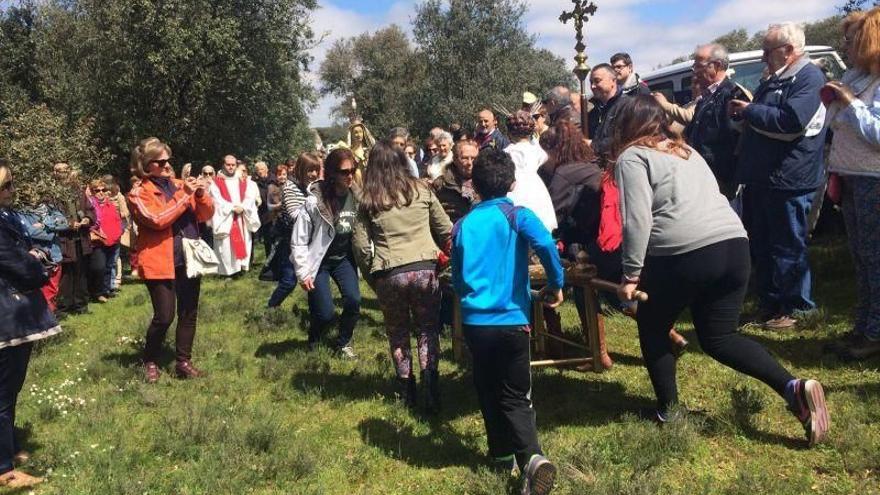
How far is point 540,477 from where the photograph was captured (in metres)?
3.17

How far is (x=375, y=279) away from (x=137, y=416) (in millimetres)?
2157

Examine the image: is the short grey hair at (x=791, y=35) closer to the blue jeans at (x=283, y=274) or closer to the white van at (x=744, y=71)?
the blue jeans at (x=283, y=274)

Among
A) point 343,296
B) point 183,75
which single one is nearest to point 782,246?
point 343,296

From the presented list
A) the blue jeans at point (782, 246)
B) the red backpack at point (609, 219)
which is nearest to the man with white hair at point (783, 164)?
the blue jeans at point (782, 246)

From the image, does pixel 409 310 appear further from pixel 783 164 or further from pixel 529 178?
pixel 783 164

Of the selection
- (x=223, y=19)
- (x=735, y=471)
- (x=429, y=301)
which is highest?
(x=223, y=19)

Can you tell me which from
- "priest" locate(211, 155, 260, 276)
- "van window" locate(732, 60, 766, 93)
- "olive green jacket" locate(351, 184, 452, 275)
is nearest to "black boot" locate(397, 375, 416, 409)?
"olive green jacket" locate(351, 184, 452, 275)

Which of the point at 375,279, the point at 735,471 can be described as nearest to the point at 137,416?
the point at 375,279

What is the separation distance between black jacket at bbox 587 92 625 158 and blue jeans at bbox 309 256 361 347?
2370 mm

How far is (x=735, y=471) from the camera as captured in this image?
346 cm

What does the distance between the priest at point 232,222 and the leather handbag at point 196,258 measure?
20.2 ft

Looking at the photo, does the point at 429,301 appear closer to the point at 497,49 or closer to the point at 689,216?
the point at 689,216

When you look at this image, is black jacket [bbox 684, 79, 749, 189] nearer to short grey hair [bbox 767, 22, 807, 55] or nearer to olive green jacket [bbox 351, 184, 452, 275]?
short grey hair [bbox 767, 22, 807, 55]

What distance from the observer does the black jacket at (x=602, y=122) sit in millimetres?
5469
